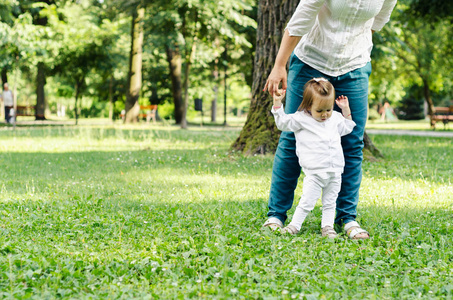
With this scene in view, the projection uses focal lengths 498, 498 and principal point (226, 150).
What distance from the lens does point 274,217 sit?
4016 mm

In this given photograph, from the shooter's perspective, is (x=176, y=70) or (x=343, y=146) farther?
(x=176, y=70)

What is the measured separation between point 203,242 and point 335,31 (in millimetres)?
1812

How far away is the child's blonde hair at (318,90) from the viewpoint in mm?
3629

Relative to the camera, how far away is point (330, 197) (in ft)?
12.3

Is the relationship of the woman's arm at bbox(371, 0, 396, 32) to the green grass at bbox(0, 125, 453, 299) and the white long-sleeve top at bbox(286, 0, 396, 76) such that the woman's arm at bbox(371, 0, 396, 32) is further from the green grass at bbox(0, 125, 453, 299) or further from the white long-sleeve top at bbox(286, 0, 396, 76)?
the green grass at bbox(0, 125, 453, 299)

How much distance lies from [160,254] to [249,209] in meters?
1.54

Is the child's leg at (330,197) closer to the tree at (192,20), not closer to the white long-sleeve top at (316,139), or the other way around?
the white long-sleeve top at (316,139)

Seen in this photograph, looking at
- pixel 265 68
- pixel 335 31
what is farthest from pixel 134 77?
pixel 335 31

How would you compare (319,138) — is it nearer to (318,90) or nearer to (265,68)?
(318,90)

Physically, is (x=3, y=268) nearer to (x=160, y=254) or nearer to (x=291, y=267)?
(x=160, y=254)

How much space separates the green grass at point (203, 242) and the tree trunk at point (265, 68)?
1.63 metres

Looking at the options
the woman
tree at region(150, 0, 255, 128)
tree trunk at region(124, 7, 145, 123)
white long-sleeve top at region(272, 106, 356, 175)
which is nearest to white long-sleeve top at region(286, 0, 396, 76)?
the woman

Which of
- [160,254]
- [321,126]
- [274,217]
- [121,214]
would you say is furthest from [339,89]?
[121,214]

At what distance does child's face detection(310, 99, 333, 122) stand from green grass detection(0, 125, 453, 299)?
91 centimetres
